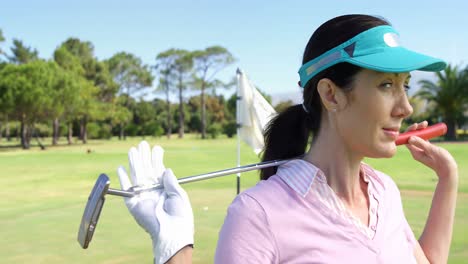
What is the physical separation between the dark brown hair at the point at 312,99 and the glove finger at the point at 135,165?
1.53 feet

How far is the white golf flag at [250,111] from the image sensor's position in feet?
32.8

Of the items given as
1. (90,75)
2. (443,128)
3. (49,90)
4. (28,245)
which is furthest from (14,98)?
(443,128)

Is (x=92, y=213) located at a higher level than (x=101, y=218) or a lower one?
higher

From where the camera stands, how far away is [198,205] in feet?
30.1

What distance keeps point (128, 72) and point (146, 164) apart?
62.9 meters

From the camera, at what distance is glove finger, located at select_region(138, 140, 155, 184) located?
4.89 ft

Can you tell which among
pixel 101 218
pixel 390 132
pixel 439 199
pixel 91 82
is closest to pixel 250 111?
pixel 101 218

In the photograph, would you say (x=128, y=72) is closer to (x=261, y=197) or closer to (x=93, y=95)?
(x=93, y=95)

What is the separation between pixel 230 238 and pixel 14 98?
124 feet

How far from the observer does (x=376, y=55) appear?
1.38 m

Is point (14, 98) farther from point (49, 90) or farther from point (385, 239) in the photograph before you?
point (385, 239)

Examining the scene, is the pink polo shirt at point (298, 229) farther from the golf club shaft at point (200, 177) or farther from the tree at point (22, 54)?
the tree at point (22, 54)

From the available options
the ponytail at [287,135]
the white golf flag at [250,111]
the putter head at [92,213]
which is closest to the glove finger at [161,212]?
the putter head at [92,213]

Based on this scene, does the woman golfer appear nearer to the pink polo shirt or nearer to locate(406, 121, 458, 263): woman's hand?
the pink polo shirt
